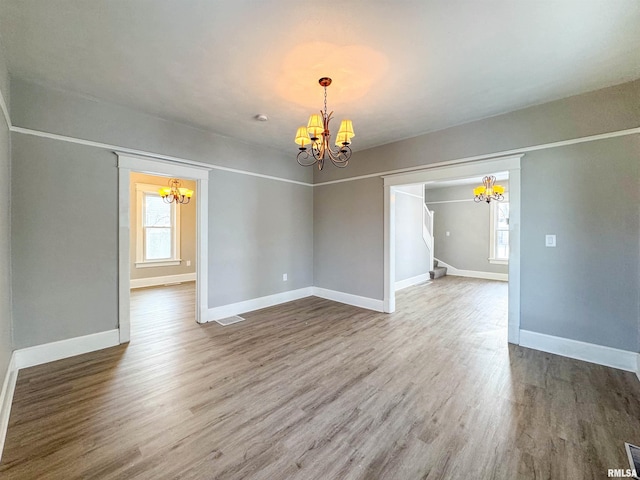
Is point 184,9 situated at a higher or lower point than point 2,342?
higher

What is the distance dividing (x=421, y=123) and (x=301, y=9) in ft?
7.94

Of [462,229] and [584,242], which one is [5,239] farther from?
[462,229]

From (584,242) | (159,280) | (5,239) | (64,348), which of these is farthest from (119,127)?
(584,242)

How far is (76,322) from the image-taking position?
2938mm

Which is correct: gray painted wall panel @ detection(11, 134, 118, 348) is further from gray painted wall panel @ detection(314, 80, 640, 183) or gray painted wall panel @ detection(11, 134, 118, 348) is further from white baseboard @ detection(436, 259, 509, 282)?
white baseboard @ detection(436, 259, 509, 282)

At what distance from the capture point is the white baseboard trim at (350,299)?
15.1 ft

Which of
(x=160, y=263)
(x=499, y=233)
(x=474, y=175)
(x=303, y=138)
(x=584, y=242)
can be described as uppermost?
(x=303, y=138)

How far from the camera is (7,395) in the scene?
81.8 inches

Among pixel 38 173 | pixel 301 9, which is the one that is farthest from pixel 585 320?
pixel 38 173

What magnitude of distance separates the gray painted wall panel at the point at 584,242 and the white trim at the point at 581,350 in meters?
0.06

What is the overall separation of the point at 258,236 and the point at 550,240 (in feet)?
13.5

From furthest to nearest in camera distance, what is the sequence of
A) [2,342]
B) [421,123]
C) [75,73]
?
[421,123]
[75,73]
[2,342]

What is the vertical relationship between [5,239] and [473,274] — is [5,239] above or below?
above

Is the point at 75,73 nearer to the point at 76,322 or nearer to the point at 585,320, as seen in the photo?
the point at 76,322
